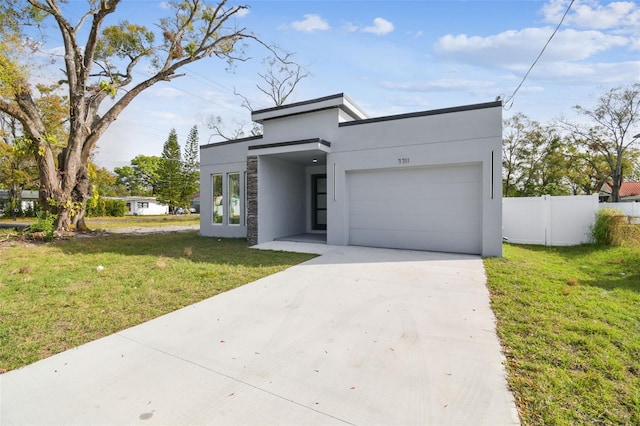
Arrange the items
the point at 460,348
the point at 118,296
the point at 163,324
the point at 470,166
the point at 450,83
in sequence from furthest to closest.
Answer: the point at 450,83 < the point at 470,166 < the point at 118,296 < the point at 163,324 < the point at 460,348

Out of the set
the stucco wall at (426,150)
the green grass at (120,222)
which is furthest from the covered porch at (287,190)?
the green grass at (120,222)

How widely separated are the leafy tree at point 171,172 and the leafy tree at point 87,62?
75.3 feet

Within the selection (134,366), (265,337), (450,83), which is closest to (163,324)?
(134,366)

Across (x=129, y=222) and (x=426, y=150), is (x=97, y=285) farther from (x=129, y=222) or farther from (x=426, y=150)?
(x=129, y=222)


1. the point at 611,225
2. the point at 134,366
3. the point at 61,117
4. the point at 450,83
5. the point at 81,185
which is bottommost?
the point at 134,366

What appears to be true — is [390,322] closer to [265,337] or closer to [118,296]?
[265,337]

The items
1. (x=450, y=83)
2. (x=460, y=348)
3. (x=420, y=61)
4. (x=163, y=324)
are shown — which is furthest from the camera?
(x=450, y=83)

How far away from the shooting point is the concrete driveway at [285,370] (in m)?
2.03

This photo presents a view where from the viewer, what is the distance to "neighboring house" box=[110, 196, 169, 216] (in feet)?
146

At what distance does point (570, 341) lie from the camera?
9.67ft

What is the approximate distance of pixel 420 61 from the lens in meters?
8.64

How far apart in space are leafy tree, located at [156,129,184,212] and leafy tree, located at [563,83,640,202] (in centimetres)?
3760

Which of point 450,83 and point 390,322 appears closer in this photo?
point 390,322

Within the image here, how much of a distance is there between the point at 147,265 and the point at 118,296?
2179mm
